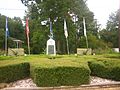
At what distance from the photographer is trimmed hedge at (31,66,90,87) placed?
9.52m

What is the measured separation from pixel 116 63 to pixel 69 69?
7.68 feet

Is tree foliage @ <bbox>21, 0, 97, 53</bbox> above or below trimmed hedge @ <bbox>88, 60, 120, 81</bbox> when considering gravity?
above

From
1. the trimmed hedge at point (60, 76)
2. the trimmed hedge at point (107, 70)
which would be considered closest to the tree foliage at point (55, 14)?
the trimmed hedge at point (107, 70)

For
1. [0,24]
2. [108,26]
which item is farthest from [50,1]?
[108,26]

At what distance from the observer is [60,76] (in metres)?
A: 9.66

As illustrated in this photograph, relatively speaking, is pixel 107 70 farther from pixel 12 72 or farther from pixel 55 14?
pixel 55 14

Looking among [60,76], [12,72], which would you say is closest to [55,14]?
[12,72]

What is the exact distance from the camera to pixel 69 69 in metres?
9.72

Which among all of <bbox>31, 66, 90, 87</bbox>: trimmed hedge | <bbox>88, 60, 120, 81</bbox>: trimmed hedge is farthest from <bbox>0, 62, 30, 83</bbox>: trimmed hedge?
<bbox>88, 60, 120, 81</bbox>: trimmed hedge

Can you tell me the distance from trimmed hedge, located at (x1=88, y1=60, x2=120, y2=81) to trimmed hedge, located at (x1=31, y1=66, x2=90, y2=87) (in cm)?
133

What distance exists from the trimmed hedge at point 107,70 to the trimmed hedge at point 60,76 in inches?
52.2

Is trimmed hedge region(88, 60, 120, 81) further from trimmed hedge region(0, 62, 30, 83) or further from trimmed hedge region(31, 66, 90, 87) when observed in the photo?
trimmed hedge region(0, 62, 30, 83)

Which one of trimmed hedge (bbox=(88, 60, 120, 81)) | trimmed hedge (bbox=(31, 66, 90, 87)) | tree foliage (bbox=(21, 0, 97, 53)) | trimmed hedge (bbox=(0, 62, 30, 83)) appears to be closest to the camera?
trimmed hedge (bbox=(31, 66, 90, 87))

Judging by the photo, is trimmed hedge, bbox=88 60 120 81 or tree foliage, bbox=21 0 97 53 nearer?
trimmed hedge, bbox=88 60 120 81
